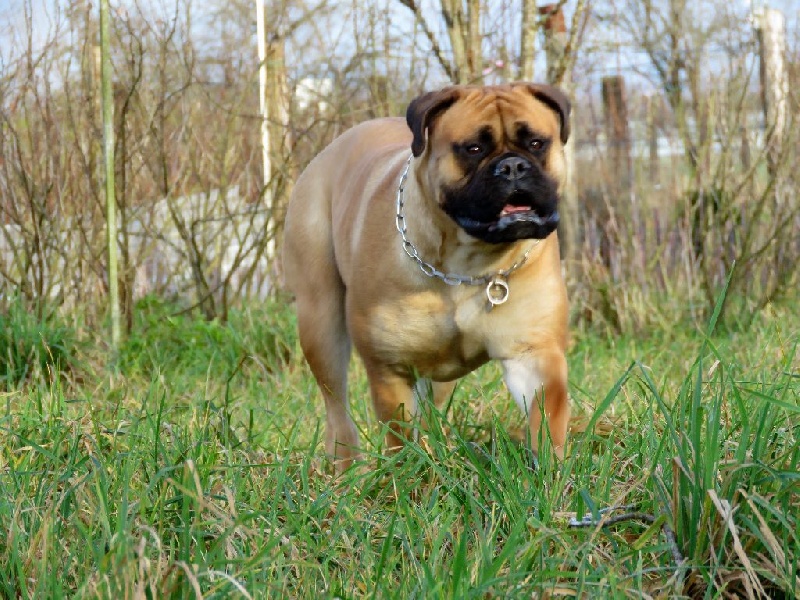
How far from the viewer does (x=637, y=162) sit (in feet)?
25.2

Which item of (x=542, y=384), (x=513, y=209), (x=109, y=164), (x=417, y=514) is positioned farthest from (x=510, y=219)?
(x=109, y=164)

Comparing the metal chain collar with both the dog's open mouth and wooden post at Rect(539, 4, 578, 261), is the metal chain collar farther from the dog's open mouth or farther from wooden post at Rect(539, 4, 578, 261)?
wooden post at Rect(539, 4, 578, 261)

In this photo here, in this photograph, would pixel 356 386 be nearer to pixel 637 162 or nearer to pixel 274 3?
pixel 637 162

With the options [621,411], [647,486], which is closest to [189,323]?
[621,411]

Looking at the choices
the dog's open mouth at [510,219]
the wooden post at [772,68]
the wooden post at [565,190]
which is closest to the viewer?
the dog's open mouth at [510,219]

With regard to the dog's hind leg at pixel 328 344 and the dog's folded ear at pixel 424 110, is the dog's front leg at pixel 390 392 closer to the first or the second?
the dog's hind leg at pixel 328 344

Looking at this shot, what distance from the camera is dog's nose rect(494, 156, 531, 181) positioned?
3.57m

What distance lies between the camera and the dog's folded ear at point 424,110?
372cm

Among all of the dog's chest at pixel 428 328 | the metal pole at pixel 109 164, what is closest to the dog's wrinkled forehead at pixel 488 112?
the dog's chest at pixel 428 328

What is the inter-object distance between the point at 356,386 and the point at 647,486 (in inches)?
120

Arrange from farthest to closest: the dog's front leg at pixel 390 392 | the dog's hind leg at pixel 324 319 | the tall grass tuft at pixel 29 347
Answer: the tall grass tuft at pixel 29 347, the dog's hind leg at pixel 324 319, the dog's front leg at pixel 390 392

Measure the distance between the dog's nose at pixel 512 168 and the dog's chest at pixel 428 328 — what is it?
1.43 ft

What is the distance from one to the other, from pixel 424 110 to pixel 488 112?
222 millimetres

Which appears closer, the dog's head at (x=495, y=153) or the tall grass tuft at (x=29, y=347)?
the dog's head at (x=495, y=153)
